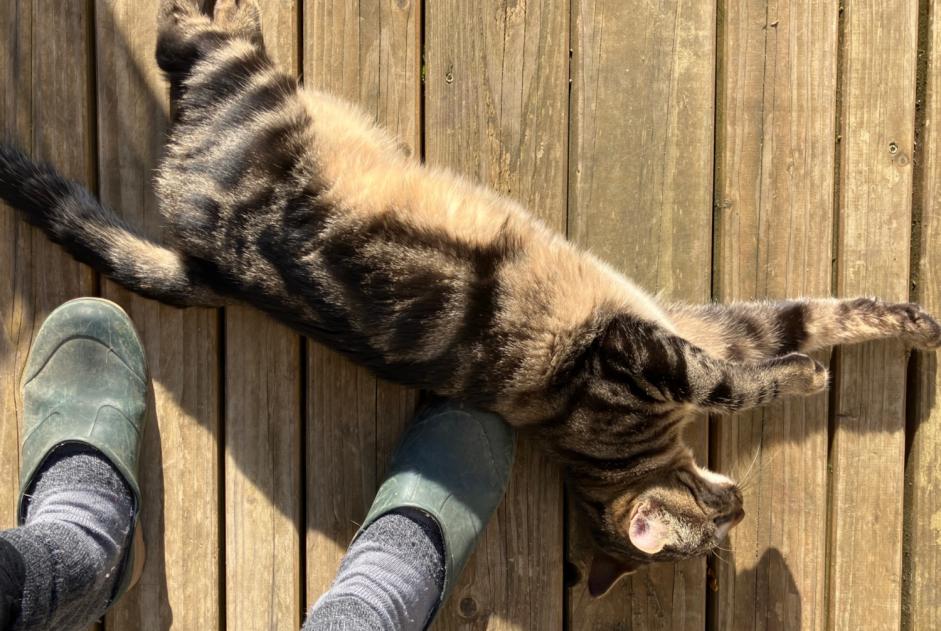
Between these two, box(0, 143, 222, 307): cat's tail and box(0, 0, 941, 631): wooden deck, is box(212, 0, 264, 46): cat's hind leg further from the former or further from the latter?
box(0, 143, 222, 307): cat's tail

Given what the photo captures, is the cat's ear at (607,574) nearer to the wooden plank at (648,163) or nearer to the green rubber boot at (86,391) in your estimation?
the wooden plank at (648,163)

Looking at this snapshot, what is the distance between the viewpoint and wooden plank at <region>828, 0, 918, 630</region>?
255cm

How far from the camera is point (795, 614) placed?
262 centimetres

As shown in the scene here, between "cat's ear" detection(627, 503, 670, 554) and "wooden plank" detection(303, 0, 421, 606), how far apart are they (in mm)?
841

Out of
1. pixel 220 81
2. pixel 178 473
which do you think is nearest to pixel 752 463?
pixel 178 473

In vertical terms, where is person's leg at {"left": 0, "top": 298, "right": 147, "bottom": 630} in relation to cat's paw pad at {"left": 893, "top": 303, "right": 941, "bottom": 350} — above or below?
below

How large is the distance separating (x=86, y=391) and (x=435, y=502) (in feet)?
4.13

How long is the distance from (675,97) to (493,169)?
675 mm

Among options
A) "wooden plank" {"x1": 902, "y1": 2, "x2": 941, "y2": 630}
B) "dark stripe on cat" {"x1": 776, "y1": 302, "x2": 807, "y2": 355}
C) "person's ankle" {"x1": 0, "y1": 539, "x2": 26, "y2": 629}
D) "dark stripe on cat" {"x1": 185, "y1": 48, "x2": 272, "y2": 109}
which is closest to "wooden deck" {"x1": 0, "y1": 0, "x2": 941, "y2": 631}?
"wooden plank" {"x1": 902, "y1": 2, "x2": 941, "y2": 630}

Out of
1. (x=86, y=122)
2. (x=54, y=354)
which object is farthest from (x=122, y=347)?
(x=86, y=122)

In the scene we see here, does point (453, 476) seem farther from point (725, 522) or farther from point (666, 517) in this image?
point (725, 522)

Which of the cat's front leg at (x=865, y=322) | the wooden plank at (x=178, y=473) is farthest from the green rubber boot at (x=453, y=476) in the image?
the cat's front leg at (x=865, y=322)

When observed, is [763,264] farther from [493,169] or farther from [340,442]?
[340,442]

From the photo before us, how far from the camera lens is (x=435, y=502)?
8.14ft
